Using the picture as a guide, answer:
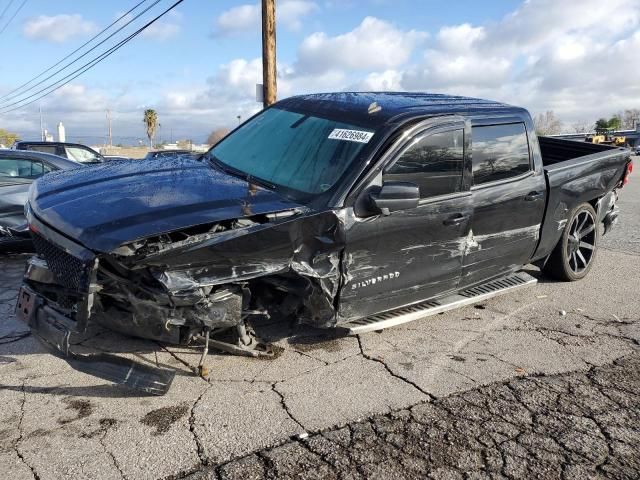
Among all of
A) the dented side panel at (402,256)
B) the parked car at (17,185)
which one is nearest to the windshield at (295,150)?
the dented side panel at (402,256)

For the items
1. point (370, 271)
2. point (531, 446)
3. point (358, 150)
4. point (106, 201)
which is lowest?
point (531, 446)

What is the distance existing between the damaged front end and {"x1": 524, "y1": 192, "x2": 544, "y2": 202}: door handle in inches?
86.4

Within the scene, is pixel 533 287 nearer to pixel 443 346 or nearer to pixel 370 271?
pixel 443 346

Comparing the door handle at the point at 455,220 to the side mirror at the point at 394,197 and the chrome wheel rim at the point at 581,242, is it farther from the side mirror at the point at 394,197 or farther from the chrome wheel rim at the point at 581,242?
the chrome wheel rim at the point at 581,242

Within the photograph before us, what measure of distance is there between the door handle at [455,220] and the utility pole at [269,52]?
9.49 metres

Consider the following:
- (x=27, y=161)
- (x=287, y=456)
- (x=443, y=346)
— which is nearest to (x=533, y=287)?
(x=443, y=346)

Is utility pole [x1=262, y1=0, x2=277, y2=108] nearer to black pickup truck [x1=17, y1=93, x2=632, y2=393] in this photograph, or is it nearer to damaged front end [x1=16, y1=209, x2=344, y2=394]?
black pickup truck [x1=17, y1=93, x2=632, y2=393]

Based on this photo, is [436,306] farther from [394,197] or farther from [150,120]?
[150,120]

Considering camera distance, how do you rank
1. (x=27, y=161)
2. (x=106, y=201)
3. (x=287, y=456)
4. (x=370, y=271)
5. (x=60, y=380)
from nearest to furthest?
(x=287, y=456) < (x=106, y=201) < (x=60, y=380) < (x=370, y=271) < (x=27, y=161)

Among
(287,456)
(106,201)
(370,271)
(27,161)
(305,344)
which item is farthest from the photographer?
(27,161)

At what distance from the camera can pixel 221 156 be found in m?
4.78

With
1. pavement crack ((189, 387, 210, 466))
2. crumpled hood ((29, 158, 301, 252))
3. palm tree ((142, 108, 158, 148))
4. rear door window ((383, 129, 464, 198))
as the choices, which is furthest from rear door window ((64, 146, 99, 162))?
palm tree ((142, 108, 158, 148))

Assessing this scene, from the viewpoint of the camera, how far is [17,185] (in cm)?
689

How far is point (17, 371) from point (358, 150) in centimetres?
273
